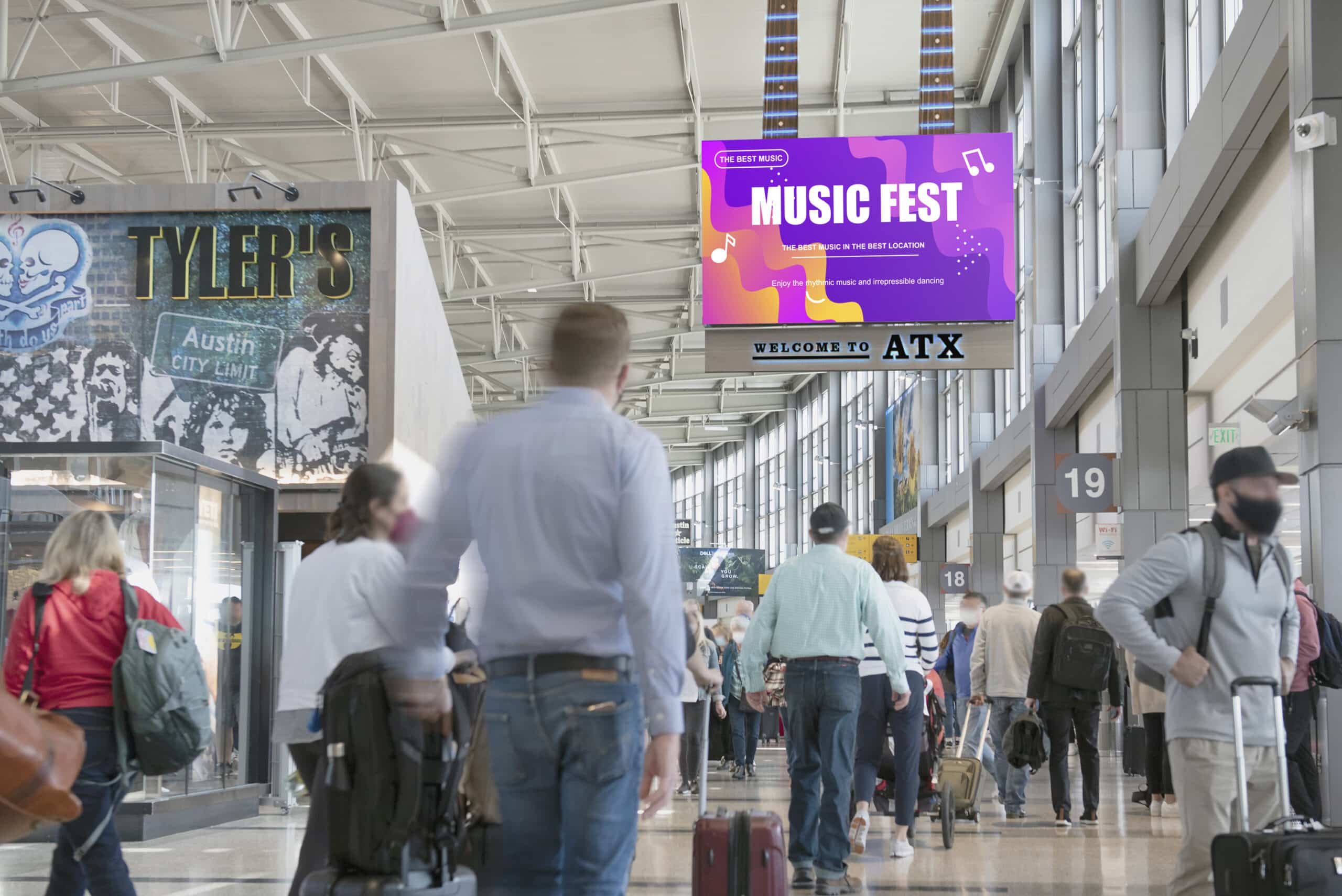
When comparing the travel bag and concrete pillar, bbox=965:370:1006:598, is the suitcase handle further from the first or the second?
concrete pillar, bbox=965:370:1006:598

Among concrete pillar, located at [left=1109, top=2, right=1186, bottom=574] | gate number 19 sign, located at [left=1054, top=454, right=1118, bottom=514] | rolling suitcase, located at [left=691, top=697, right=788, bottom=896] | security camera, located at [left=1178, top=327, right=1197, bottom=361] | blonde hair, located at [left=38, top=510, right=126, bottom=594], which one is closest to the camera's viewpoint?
blonde hair, located at [left=38, top=510, right=126, bottom=594]

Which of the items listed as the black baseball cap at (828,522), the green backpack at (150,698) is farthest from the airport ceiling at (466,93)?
the green backpack at (150,698)

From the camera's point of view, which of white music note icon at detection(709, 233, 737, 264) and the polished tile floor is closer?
the polished tile floor

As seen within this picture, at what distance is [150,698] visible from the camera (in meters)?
4.87

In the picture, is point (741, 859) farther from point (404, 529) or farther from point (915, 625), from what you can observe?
point (915, 625)

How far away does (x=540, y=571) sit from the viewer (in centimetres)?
288

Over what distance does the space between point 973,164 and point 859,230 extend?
1.03m

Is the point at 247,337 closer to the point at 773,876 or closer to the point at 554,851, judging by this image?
the point at 773,876

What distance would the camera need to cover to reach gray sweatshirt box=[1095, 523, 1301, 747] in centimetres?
472

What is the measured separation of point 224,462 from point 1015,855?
6410 mm

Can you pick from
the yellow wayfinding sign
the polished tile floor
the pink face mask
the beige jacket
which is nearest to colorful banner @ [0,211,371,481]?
the polished tile floor

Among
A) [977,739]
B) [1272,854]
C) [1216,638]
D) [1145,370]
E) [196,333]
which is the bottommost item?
[977,739]

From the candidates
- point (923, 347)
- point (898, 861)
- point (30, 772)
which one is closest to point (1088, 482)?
point (923, 347)

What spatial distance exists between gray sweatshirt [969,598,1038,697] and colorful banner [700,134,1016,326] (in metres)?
2.17
